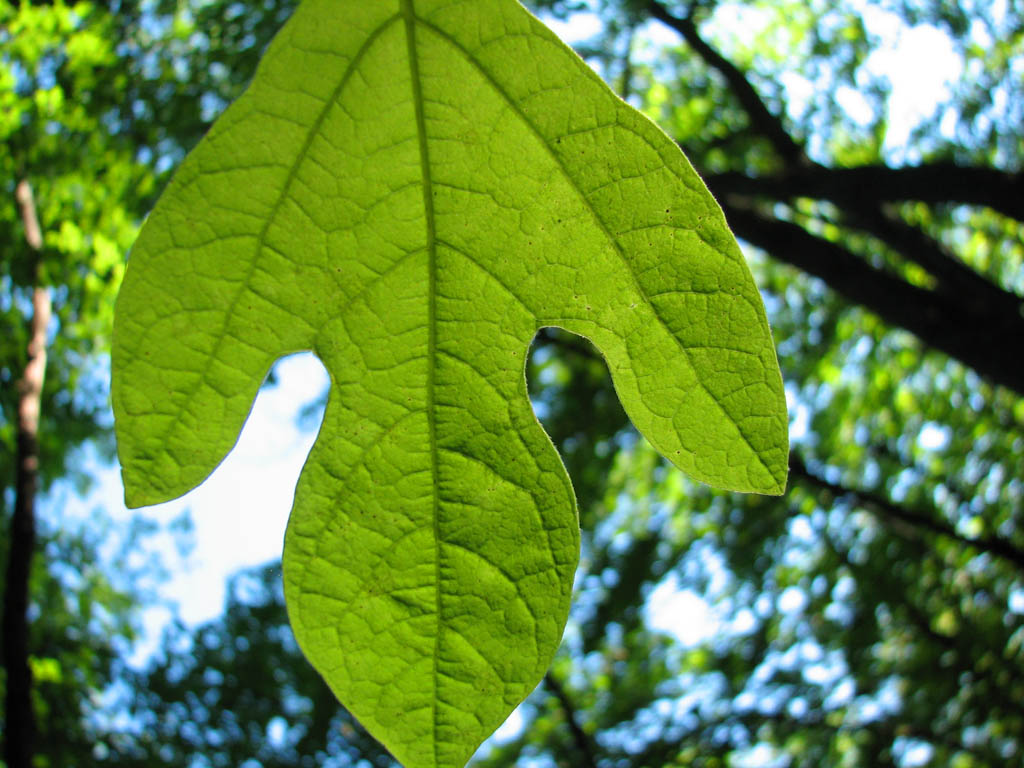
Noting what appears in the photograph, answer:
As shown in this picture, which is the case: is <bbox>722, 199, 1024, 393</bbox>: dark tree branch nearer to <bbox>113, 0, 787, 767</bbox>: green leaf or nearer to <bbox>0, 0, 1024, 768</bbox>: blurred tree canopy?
<bbox>0, 0, 1024, 768</bbox>: blurred tree canopy

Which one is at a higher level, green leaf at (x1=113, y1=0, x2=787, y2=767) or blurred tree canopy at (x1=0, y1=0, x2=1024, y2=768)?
blurred tree canopy at (x1=0, y1=0, x2=1024, y2=768)

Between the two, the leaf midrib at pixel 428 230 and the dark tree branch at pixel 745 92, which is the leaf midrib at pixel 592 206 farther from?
the dark tree branch at pixel 745 92

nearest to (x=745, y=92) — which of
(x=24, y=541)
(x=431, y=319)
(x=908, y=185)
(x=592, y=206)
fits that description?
(x=908, y=185)

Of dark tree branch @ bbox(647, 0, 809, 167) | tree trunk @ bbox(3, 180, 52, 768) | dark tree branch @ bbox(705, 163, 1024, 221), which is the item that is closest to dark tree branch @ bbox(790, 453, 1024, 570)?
dark tree branch @ bbox(705, 163, 1024, 221)

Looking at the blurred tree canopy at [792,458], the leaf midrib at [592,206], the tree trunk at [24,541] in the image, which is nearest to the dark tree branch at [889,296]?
the blurred tree canopy at [792,458]

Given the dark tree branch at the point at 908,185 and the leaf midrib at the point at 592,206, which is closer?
the leaf midrib at the point at 592,206

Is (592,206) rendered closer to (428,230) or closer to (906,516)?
(428,230)
